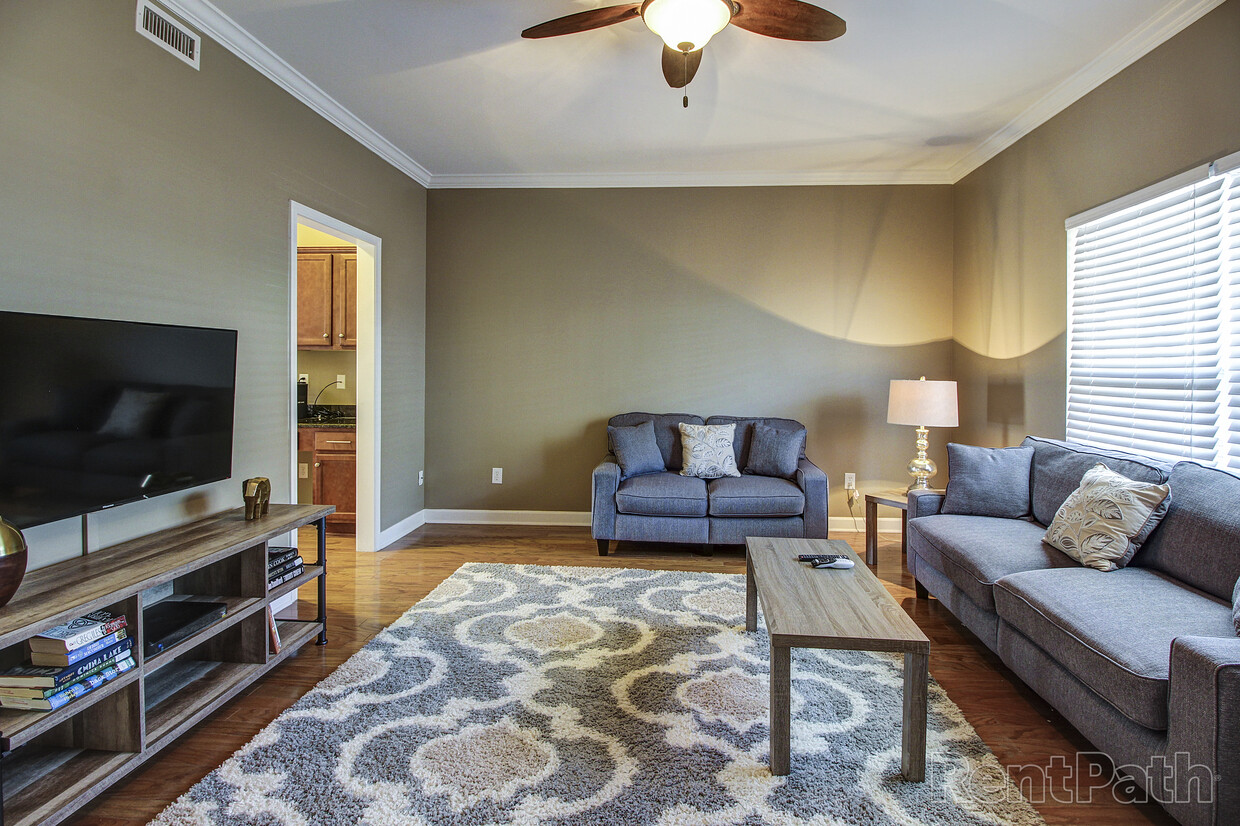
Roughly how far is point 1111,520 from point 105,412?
3633 mm

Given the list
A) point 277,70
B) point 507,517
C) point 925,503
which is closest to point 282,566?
point 277,70

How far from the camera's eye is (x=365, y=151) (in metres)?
4.15

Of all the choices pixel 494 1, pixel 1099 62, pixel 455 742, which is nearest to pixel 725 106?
pixel 494 1

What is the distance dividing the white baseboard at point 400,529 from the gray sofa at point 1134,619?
3.43 m

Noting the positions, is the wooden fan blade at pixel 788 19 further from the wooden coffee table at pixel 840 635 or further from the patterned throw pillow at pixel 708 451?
the patterned throw pillow at pixel 708 451

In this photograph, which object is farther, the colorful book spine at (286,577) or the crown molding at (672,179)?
the crown molding at (672,179)

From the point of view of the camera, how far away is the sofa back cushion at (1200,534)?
2.13 m

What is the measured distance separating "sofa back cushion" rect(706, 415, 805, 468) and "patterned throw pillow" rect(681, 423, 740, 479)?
0.12m

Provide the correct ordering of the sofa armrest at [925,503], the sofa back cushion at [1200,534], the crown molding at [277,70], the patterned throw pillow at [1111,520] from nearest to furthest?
the sofa back cushion at [1200,534]
the patterned throw pillow at [1111,520]
the crown molding at [277,70]
the sofa armrest at [925,503]

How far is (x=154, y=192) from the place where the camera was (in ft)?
8.16

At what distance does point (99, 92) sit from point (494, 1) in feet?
4.88

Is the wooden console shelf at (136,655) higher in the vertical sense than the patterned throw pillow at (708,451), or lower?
lower

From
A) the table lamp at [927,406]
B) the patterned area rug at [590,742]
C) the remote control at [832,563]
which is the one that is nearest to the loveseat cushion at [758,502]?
the table lamp at [927,406]

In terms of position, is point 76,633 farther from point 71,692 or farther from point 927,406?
point 927,406
